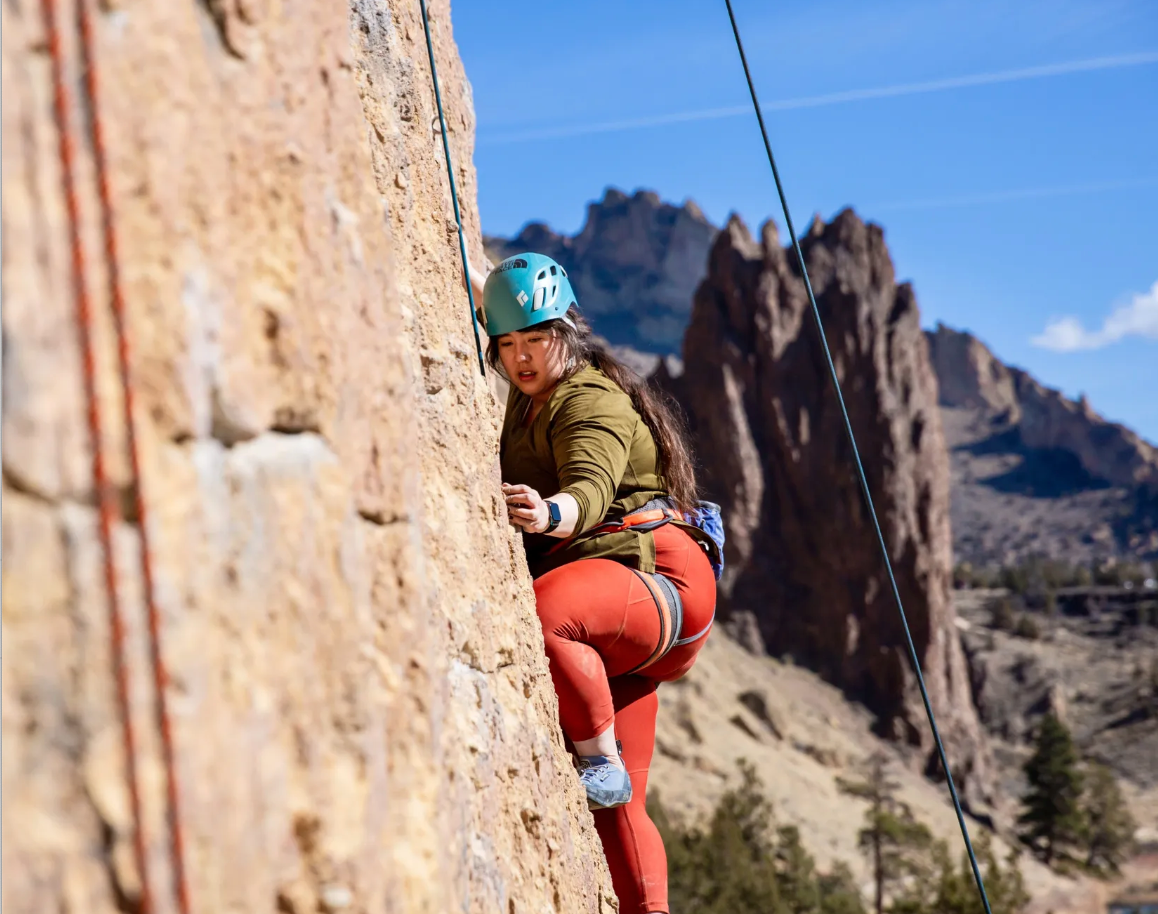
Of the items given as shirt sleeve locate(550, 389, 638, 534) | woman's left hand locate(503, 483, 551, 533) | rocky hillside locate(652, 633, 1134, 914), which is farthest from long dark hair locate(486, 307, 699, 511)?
rocky hillside locate(652, 633, 1134, 914)

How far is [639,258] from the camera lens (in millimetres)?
159625

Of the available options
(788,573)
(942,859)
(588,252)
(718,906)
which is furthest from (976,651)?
(588,252)

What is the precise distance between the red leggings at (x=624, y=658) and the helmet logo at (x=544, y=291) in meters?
0.75

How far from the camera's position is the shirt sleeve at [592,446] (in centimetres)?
300

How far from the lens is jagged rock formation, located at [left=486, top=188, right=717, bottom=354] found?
6102 inches

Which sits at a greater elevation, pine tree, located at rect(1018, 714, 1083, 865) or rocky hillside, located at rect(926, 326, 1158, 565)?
rocky hillside, located at rect(926, 326, 1158, 565)

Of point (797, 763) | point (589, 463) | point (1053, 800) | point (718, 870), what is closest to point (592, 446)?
point (589, 463)

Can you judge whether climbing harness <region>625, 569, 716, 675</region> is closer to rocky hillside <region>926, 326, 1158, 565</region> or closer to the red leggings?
the red leggings

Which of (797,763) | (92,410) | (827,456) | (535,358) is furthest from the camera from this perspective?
(827,456)

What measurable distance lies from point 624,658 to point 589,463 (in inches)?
23.9

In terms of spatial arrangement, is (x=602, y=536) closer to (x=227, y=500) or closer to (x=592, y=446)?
(x=592, y=446)

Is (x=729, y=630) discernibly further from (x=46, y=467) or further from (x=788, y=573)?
(x=46, y=467)

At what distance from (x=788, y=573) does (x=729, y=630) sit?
4280 millimetres

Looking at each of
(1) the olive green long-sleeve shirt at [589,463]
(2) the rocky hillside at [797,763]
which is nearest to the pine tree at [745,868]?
(2) the rocky hillside at [797,763]
